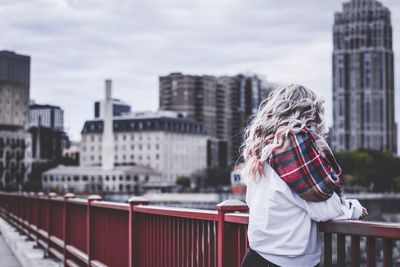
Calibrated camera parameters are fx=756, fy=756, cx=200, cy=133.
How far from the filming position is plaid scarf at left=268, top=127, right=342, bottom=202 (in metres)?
3.91

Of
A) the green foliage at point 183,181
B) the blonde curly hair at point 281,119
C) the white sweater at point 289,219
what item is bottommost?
the green foliage at point 183,181

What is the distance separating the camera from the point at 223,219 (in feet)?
17.3

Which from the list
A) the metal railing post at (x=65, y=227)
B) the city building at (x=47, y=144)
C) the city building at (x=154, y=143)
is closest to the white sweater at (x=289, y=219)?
the metal railing post at (x=65, y=227)

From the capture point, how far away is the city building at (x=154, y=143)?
16488 centimetres

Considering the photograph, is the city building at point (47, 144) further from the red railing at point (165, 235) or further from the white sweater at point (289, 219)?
the white sweater at point (289, 219)

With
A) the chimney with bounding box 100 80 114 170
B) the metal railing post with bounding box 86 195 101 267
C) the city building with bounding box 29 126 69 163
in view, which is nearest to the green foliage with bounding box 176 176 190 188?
the chimney with bounding box 100 80 114 170

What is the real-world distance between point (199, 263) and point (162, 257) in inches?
36.7

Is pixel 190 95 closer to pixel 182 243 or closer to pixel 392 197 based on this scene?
pixel 392 197

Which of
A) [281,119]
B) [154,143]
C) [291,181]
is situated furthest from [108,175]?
[291,181]

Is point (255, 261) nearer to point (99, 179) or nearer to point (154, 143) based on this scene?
point (99, 179)

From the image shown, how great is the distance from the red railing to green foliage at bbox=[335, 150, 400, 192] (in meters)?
131

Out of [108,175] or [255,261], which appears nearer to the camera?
[255,261]

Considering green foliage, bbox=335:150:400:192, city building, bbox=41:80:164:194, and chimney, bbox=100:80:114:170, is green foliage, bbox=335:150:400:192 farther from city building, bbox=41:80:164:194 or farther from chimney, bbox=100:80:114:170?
chimney, bbox=100:80:114:170

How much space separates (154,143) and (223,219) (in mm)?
159916
